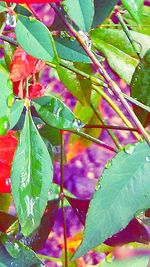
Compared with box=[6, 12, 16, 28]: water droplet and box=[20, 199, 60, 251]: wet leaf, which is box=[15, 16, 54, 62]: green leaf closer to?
box=[6, 12, 16, 28]: water droplet

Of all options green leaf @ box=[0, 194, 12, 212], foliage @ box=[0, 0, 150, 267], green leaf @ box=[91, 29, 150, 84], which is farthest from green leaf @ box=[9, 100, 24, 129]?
green leaf @ box=[0, 194, 12, 212]

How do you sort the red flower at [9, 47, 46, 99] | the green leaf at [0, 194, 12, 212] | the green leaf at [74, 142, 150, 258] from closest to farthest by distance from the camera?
1. the green leaf at [74, 142, 150, 258]
2. the red flower at [9, 47, 46, 99]
3. the green leaf at [0, 194, 12, 212]

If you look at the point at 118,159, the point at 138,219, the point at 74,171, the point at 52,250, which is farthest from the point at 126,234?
the point at 74,171

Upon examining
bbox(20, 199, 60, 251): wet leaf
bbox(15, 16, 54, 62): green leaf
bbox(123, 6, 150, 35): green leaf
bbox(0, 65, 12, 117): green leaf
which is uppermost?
bbox(15, 16, 54, 62): green leaf

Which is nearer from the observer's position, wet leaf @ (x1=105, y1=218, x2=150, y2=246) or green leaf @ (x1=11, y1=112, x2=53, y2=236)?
Result: green leaf @ (x1=11, y1=112, x2=53, y2=236)

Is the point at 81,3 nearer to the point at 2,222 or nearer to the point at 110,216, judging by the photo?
the point at 110,216

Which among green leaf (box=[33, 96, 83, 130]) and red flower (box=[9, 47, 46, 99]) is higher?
red flower (box=[9, 47, 46, 99])

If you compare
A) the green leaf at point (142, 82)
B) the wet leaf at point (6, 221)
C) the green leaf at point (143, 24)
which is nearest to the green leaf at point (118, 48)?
the green leaf at point (143, 24)
